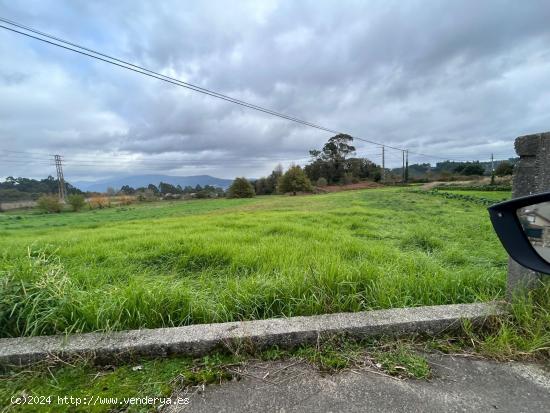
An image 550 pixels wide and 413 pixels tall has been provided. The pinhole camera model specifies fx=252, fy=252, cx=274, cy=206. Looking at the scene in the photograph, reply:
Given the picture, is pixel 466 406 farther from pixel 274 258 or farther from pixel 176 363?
pixel 274 258

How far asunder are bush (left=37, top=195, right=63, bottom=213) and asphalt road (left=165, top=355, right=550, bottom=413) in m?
53.2

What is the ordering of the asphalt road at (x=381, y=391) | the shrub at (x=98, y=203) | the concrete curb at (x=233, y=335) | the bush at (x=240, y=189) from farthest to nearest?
1. the bush at (x=240, y=189)
2. the shrub at (x=98, y=203)
3. the concrete curb at (x=233, y=335)
4. the asphalt road at (x=381, y=391)

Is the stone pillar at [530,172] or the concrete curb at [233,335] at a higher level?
the stone pillar at [530,172]

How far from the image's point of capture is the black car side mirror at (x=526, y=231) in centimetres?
115

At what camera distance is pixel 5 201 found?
55.1 meters

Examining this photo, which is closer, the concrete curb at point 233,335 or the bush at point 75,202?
the concrete curb at point 233,335

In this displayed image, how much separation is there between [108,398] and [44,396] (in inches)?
14.2

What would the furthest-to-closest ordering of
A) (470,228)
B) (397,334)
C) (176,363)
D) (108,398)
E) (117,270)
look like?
(470,228) → (117,270) → (397,334) → (176,363) → (108,398)

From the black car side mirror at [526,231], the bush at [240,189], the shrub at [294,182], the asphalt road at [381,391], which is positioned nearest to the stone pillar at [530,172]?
the asphalt road at [381,391]

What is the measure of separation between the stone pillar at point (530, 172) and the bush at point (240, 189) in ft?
197

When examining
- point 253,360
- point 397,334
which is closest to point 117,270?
point 253,360

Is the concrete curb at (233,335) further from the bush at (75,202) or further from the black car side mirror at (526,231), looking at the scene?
the bush at (75,202)

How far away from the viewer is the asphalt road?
49.6 inches

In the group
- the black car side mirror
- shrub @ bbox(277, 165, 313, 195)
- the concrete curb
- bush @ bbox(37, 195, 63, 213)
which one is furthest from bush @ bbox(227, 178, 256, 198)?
the black car side mirror
